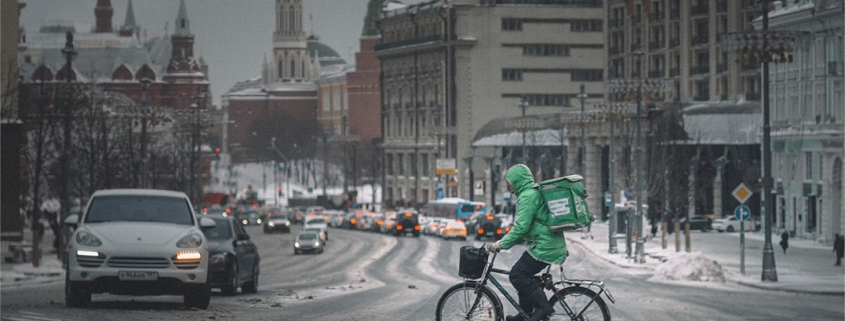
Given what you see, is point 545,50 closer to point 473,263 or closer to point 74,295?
point 74,295

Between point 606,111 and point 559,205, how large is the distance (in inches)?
3397

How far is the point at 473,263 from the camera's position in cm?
1644

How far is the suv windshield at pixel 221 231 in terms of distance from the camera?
29.1 metres

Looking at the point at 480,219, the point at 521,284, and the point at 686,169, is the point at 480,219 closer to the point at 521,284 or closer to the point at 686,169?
the point at 686,169

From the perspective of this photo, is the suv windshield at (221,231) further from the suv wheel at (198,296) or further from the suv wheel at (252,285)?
the suv wheel at (198,296)

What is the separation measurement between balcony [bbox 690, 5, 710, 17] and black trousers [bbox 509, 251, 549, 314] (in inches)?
3859

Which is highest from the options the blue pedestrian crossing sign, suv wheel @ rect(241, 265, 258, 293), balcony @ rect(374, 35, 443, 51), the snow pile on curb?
balcony @ rect(374, 35, 443, 51)

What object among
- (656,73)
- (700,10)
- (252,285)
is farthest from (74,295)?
(656,73)

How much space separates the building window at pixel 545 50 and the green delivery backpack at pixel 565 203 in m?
130

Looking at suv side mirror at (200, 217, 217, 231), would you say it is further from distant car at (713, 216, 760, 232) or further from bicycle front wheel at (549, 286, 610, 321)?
distant car at (713, 216, 760, 232)

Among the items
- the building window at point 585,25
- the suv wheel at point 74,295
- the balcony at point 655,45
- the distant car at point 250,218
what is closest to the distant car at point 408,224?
the balcony at point 655,45

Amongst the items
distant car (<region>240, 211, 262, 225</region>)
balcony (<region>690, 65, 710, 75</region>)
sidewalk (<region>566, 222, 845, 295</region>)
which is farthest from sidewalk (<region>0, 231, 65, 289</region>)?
distant car (<region>240, 211, 262, 225</region>)

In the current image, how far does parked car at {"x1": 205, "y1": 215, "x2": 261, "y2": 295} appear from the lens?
2839 cm

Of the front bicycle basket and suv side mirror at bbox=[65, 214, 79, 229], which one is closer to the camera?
the front bicycle basket
